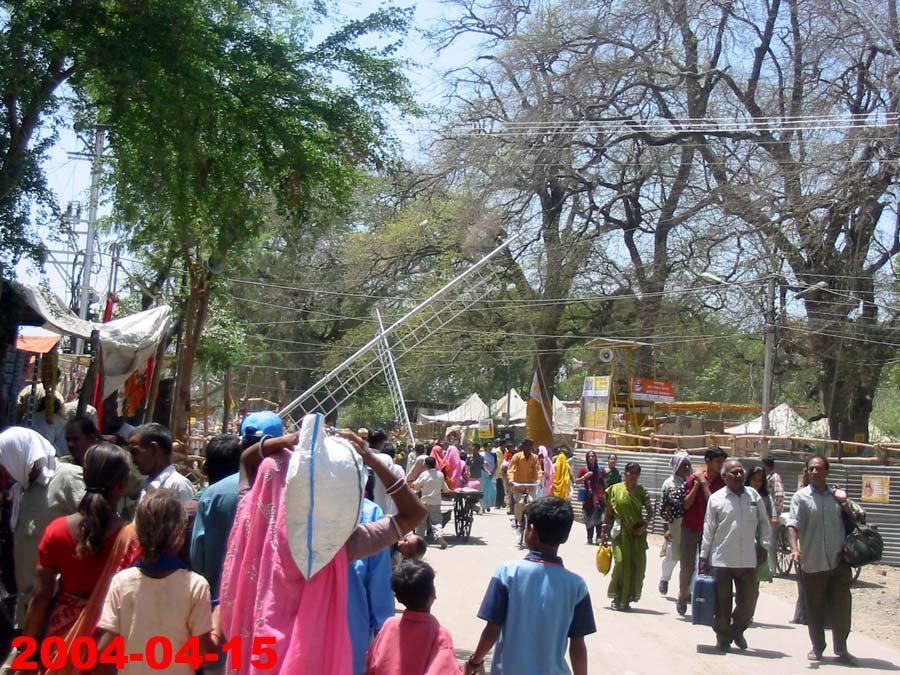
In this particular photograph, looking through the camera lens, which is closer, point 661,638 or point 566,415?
point 661,638

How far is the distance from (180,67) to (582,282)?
26.9m

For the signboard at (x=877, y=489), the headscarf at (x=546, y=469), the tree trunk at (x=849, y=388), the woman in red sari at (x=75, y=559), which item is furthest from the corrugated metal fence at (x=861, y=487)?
the woman in red sari at (x=75, y=559)

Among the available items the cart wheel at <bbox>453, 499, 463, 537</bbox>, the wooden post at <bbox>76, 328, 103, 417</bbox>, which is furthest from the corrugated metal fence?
the wooden post at <bbox>76, 328, 103, 417</bbox>

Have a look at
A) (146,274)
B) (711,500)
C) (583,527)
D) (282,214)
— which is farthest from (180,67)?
(583,527)

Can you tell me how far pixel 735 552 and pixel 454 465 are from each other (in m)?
10.0

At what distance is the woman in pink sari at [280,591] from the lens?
3.68 meters

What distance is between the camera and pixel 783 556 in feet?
55.3

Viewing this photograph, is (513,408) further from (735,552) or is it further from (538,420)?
(735,552)

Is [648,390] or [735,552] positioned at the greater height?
[648,390]

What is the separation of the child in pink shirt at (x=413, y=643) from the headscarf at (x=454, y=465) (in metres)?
15.0

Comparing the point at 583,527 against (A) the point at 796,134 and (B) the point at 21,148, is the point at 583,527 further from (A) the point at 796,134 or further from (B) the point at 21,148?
(B) the point at 21,148

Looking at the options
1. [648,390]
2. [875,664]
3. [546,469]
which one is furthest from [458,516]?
[648,390]

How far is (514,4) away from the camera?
3722 centimetres

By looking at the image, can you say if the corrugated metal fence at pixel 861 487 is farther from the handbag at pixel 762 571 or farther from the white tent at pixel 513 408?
the white tent at pixel 513 408
